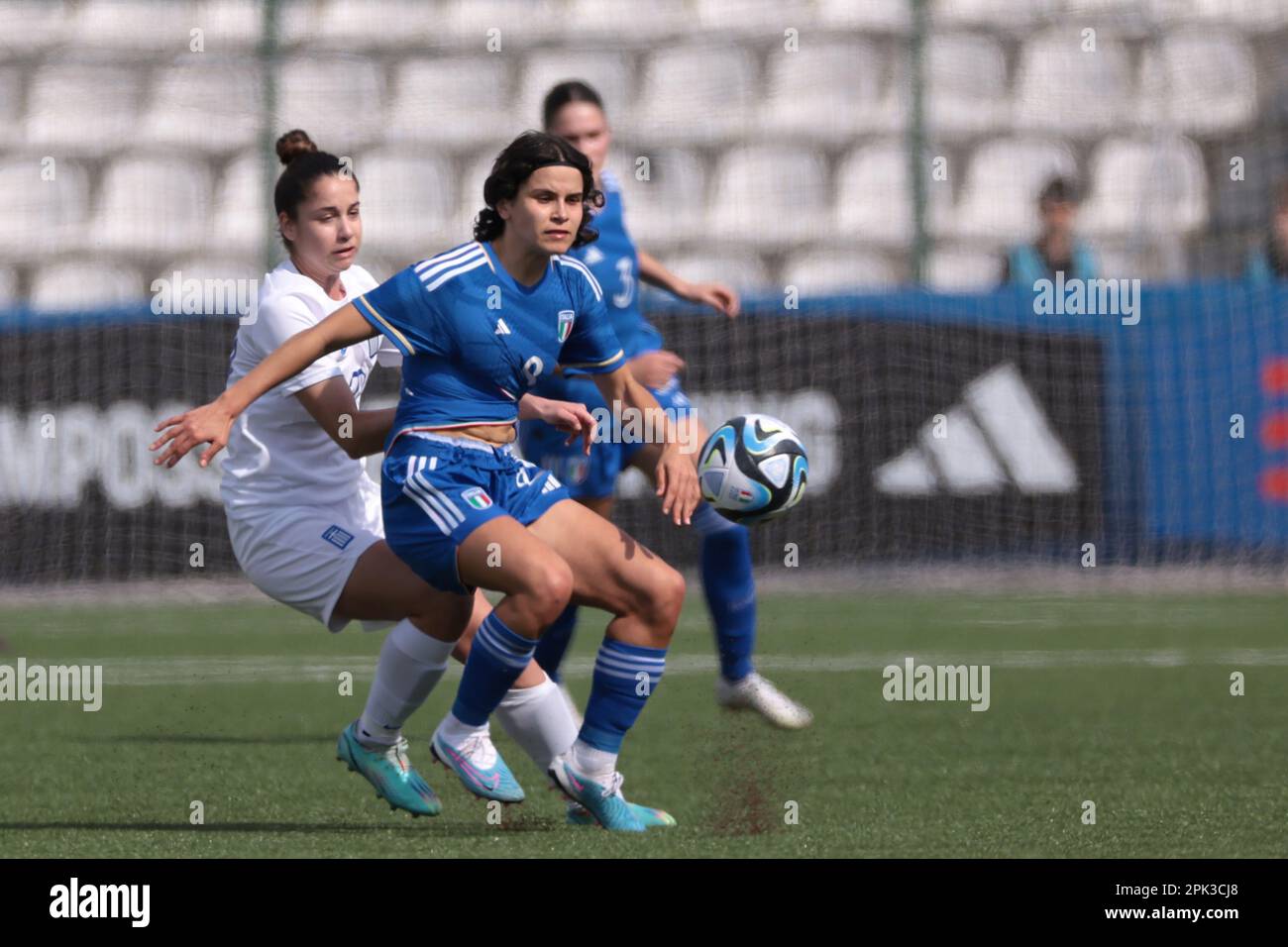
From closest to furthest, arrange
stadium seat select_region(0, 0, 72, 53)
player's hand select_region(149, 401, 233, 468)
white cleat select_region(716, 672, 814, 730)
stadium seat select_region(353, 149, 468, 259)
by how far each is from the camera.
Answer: player's hand select_region(149, 401, 233, 468), white cleat select_region(716, 672, 814, 730), stadium seat select_region(353, 149, 468, 259), stadium seat select_region(0, 0, 72, 53)

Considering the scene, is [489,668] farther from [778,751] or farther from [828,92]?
[828,92]

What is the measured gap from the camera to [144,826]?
5.04 m

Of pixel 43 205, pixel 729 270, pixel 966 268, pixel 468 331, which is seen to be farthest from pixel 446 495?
pixel 43 205

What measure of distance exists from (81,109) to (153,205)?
913 mm

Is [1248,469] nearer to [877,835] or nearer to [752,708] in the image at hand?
[752,708]

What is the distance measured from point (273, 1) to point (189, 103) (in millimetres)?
1840

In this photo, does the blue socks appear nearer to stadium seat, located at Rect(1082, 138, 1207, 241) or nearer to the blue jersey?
the blue jersey

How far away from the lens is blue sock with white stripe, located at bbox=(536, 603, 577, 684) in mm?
6422

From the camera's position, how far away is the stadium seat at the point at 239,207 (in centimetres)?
1335

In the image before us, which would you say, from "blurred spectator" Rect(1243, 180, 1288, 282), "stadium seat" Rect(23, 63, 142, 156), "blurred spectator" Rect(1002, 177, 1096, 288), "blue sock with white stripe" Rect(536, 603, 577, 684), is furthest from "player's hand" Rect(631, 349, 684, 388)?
"stadium seat" Rect(23, 63, 142, 156)

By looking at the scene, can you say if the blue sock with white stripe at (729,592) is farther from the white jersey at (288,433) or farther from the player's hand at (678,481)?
the player's hand at (678,481)

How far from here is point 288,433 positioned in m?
5.69

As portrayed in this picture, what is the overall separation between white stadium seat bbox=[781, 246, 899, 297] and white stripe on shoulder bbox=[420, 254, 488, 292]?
817 centimetres

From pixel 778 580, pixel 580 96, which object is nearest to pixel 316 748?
pixel 580 96
